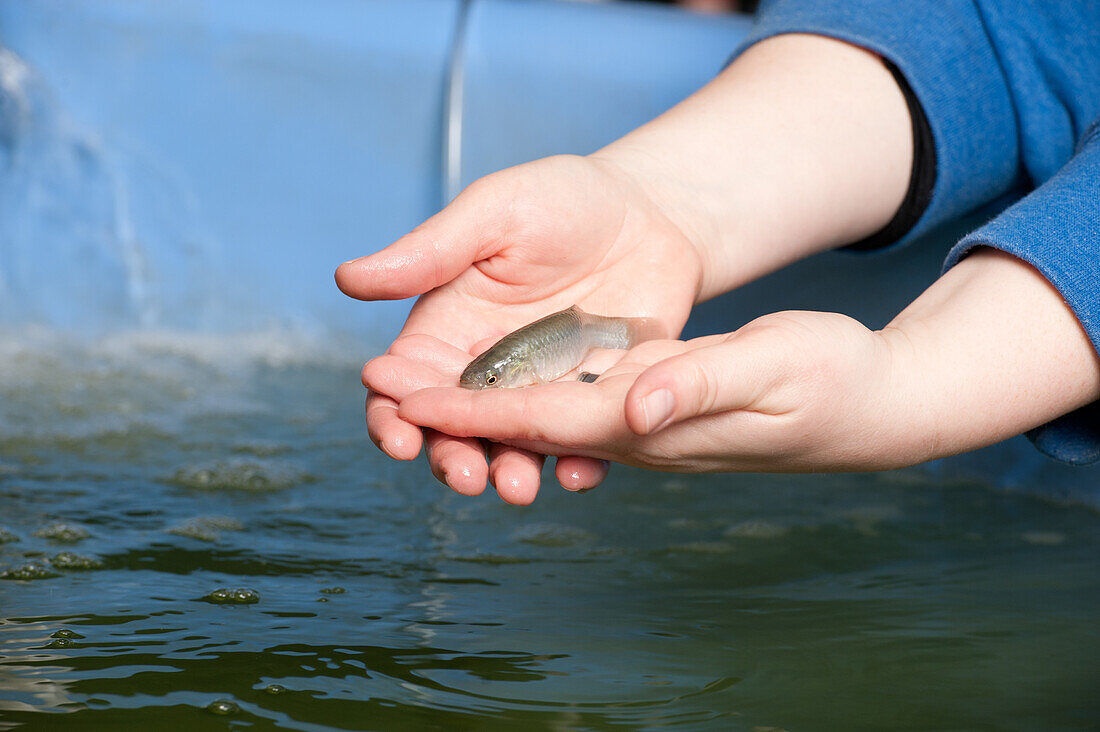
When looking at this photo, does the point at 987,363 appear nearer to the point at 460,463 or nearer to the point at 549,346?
the point at 549,346

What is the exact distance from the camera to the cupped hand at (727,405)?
0.99 m

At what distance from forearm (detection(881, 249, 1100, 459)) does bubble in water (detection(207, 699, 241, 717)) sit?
77 centimetres

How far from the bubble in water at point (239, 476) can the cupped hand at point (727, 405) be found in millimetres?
758

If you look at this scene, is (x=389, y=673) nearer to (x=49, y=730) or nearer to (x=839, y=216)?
(x=49, y=730)

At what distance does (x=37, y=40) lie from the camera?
2527 mm

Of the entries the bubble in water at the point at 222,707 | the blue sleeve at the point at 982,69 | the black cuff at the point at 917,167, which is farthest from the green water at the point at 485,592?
the blue sleeve at the point at 982,69

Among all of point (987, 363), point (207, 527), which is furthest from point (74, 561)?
point (987, 363)

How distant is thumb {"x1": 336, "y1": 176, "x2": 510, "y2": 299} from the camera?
4.05 ft

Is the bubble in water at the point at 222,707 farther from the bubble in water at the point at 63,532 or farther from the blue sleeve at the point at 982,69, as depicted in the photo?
the blue sleeve at the point at 982,69

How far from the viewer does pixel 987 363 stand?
124cm

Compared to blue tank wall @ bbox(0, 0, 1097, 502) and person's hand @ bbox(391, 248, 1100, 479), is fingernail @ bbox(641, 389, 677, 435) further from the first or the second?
blue tank wall @ bbox(0, 0, 1097, 502)

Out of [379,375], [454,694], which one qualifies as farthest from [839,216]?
[454,694]

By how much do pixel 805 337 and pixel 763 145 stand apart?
2.32 feet

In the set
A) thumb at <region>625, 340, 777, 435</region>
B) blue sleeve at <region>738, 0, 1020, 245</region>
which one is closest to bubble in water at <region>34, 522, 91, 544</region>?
thumb at <region>625, 340, 777, 435</region>
